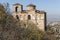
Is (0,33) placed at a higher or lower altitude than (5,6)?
lower

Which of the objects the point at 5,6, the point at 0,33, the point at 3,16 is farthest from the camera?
the point at 5,6

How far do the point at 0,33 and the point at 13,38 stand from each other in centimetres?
130

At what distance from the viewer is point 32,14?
86.3 feet

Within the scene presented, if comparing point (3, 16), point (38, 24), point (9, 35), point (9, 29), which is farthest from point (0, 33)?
point (38, 24)

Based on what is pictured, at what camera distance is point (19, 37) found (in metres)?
14.0

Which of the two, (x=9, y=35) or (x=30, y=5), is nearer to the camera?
(x=9, y=35)

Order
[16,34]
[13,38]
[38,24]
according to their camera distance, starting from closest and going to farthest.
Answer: [13,38] < [16,34] < [38,24]

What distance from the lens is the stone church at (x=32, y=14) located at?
26078 millimetres

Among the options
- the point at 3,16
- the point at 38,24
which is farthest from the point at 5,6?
the point at 38,24

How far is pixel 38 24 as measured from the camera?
26.0 meters

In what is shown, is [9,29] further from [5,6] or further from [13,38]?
[5,6]

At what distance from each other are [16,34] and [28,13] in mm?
12837

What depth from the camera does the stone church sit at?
26.1 metres

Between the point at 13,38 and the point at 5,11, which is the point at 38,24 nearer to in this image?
the point at 5,11
